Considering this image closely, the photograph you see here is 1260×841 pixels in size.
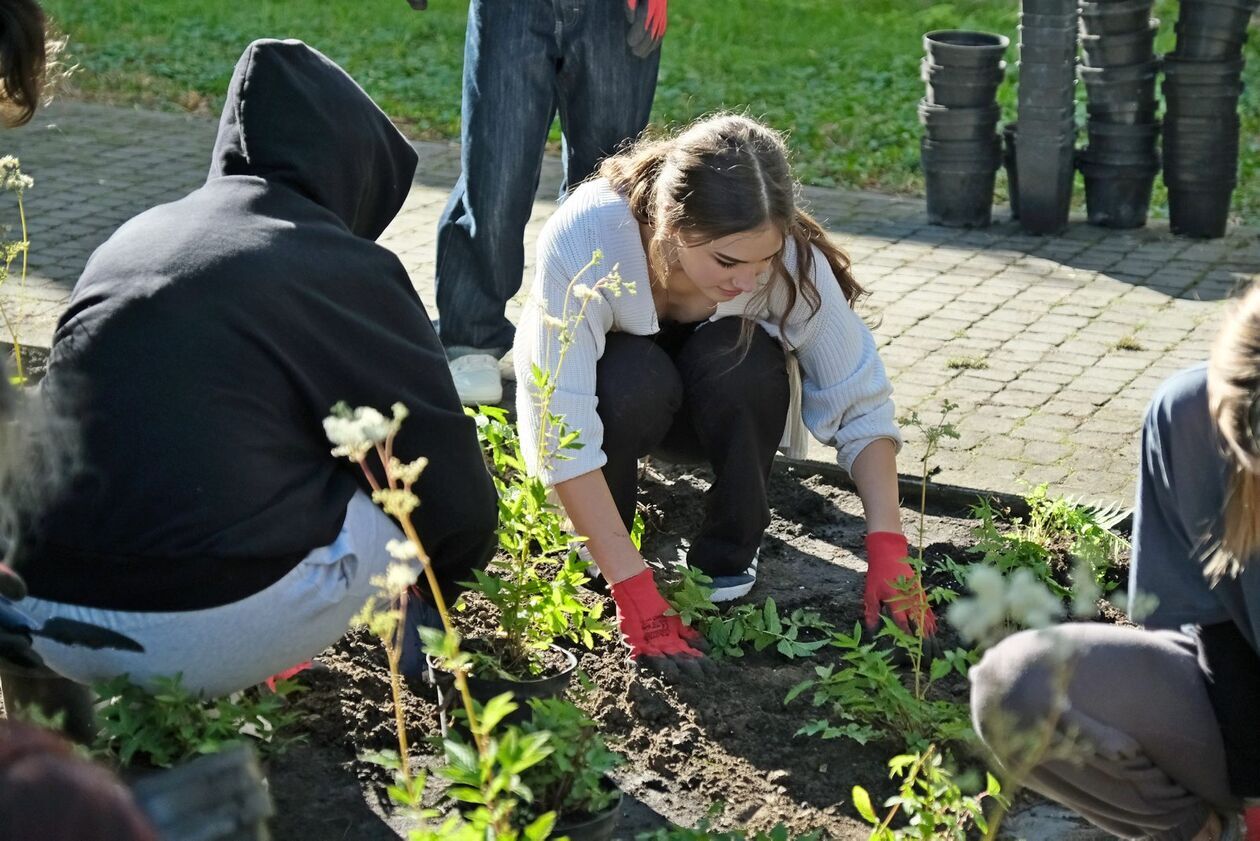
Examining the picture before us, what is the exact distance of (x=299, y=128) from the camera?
9.09 ft

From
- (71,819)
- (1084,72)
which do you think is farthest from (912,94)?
(71,819)

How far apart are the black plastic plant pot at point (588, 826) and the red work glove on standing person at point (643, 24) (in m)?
2.57

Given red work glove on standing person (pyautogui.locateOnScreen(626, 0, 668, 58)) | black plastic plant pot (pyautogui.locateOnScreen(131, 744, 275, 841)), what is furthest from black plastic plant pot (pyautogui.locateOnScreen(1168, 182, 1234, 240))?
black plastic plant pot (pyautogui.locateOnScreen(131, 744, 275, 841))

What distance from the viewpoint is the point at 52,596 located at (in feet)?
8.34

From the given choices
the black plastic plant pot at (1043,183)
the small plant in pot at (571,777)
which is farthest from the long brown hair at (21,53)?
the black plastic plant pot at (1043,183)

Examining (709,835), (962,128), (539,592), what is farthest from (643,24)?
(709,835)

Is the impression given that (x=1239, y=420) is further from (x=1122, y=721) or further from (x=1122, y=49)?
(x=1122, y=49)

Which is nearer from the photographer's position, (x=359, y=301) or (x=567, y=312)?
(x=359, y=301)

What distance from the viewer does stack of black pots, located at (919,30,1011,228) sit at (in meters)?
6.55

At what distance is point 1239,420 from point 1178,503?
263 mm

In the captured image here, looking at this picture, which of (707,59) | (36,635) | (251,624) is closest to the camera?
(36,635)

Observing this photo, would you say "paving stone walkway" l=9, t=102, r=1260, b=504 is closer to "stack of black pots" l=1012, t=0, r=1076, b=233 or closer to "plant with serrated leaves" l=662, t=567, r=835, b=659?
"stack of black pots" l=1012, t=0, r=1076, b=233

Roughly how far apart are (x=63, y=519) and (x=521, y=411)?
3.62ft

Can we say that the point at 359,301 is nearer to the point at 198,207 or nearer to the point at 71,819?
the point at 198,207
